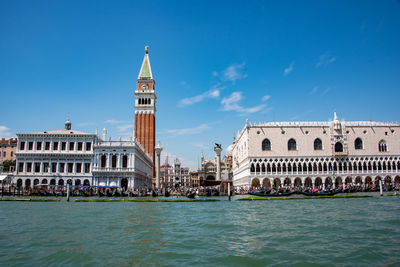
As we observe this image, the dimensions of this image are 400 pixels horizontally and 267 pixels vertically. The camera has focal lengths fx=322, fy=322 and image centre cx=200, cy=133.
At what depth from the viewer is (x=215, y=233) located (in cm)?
1222

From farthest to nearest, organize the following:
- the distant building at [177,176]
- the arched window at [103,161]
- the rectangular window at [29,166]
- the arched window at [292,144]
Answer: the distant building at [177,176]
the arched window at [292,144]
the rectangular window at [29,166]
the arched window at [103,161]

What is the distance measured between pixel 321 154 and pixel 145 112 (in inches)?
1418

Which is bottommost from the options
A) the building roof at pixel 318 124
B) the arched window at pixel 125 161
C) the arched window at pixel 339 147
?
the arched window at pixel 125 161

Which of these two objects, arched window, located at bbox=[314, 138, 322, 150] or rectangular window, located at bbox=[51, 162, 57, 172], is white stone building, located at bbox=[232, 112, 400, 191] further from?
rectangular window, located at bbox=[51, 162, 57, 172]

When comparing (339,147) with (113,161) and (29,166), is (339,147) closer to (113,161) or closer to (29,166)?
(113,161)

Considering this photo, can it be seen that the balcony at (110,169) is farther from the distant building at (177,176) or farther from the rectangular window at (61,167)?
the distant building at (177,176)

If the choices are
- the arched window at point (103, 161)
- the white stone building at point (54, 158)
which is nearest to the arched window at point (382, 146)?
the arched window at point (103, 161)

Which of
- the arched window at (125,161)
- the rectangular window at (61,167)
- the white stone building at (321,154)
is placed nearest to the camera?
the arched window at (125,161)

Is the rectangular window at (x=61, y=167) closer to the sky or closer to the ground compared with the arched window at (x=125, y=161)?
closer to the ground

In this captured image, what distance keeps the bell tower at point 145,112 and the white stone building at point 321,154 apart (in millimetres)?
22251

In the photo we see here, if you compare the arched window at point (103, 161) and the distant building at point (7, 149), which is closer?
the arched window at point (103, 161)

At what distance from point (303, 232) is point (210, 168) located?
103m

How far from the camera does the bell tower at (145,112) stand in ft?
223

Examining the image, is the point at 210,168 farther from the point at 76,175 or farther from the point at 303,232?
the point at 303,232
